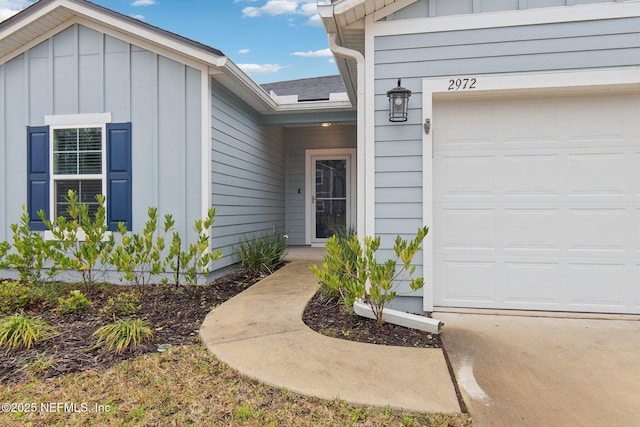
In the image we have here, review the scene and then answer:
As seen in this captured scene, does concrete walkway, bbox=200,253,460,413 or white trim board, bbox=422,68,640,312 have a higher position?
white trim board, bbox=422,68,640,312

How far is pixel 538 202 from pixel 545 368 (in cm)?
168

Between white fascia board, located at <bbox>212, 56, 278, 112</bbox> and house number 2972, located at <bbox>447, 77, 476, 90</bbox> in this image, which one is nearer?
house number 2972, located at <bbox>447, 77, 476, 90</bbox>

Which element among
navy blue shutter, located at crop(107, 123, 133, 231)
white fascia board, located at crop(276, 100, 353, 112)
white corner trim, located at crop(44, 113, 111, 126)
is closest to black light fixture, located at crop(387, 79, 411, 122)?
white fascia board, located at crop(276, 100, 353, 112)

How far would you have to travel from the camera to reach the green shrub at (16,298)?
386 centimetres

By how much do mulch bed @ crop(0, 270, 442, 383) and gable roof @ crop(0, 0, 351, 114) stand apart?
2.81 metres

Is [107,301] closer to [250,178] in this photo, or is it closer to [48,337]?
[48,337]

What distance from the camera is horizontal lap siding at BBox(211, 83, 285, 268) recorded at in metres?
5.35

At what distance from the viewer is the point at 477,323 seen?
3.50 meters

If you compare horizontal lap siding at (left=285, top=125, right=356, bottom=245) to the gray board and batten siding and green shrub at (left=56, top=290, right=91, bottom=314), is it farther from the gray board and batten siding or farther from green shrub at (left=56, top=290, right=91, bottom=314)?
green shrub at (left=56, top=290, right=91, bottom=314)

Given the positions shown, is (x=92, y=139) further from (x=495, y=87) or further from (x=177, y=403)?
(x=495, y=87)

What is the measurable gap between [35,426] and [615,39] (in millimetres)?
5120

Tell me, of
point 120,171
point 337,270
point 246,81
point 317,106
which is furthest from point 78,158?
point 337,270

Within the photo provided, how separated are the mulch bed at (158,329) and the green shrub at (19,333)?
60 mm

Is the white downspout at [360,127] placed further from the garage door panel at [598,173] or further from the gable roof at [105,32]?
the garage door panel at [598,173]
